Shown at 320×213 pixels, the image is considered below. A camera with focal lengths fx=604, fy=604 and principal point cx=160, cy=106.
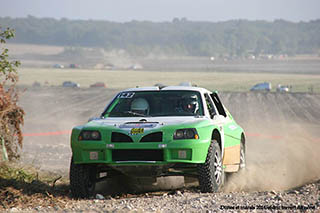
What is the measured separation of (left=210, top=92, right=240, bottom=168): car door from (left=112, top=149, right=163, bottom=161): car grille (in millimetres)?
1574

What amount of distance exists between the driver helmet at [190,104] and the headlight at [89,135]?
159 cm

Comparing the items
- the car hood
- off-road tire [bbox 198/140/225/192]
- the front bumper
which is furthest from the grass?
off-road tire [bbox 198/140/225/192]

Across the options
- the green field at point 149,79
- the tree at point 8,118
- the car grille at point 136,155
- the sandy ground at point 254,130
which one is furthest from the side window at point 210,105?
the green field at point 149,79

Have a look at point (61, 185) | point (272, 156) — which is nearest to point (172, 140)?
point (61, 185)

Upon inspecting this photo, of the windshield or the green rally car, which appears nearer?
the green rally car

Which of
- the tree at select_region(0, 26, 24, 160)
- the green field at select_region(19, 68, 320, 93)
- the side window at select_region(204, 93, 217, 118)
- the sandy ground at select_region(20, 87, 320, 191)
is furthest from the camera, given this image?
the green field at select_region(19, 68, 320, 93)

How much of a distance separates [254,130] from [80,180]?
715 inches

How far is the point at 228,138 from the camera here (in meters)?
9.46

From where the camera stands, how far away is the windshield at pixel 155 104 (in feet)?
29.2

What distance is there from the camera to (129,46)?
517ft

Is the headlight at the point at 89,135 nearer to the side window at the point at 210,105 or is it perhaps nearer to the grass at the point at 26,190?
the grass at the point at 26,190

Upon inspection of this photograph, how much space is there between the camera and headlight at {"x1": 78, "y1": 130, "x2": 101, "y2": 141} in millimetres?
7926

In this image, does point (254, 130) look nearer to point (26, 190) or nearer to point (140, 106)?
point (140, 106)

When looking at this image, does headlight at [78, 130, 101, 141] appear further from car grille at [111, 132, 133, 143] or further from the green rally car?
car grille at [111, 132, 133, 143]
